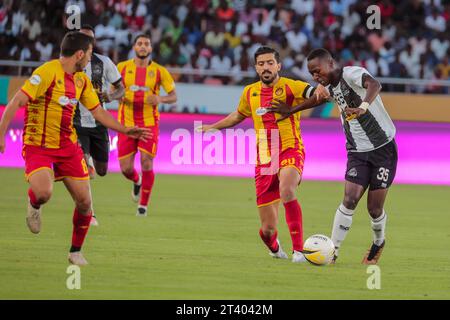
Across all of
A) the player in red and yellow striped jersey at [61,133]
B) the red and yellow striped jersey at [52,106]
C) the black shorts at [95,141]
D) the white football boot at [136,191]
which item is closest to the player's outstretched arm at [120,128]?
the player in red and yellow striped jersey at [61,133]

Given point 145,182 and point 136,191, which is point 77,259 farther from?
point 136,191

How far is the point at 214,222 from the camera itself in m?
14.5

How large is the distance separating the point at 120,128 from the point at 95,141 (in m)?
4.84

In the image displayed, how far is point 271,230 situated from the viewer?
433 inches

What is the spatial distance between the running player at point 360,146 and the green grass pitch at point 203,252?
1.50ft

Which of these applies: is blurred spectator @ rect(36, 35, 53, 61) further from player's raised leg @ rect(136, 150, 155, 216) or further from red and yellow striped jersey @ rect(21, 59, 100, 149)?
red and yellow striped jersey @ rect(21, 59, 100, 149)

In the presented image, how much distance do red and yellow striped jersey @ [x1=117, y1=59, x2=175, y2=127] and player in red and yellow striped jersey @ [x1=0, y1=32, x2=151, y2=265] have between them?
5917 mm

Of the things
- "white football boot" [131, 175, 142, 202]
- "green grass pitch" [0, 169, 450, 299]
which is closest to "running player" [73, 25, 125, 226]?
"green grass pitch" [0, 169, 450, 299]

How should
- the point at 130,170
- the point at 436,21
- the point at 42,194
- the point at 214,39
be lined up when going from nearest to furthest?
the point at 42,194 < the point at 130,170 < the point at 214,39 < the point at 436,21

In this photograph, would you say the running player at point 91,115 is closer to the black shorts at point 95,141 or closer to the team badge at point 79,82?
the black shorts at point 95,141

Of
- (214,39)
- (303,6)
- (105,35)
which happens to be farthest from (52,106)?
(303,6)

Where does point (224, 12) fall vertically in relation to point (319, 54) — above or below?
above

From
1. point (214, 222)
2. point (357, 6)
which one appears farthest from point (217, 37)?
point (214, 222)
